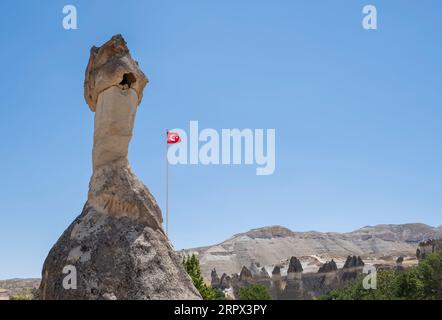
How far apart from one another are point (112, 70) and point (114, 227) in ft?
12.9

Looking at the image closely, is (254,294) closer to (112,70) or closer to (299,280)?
(299,280)

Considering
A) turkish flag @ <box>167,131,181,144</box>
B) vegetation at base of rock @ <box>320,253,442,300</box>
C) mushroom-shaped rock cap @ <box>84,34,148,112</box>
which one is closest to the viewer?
mushroom-shaped rock cap @ <box>84,34,148,112</box>

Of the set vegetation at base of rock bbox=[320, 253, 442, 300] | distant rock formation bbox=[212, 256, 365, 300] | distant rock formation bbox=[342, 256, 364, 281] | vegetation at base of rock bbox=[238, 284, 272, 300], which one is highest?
vegetation at base of rock bbox=[320, 253, 442, 300]

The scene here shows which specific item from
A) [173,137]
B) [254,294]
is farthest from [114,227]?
[254,294]

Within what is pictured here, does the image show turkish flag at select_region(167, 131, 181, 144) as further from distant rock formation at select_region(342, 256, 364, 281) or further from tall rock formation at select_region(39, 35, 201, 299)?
distant rock formation at select_region(342, 256, 364, 281)

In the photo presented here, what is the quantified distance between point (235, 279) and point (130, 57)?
90.4 metres

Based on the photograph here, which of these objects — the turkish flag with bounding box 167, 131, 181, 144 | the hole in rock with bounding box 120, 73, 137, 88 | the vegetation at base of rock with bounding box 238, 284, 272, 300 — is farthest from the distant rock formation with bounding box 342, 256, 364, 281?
the hole in rock with bounding box 120, 73, 137, 88

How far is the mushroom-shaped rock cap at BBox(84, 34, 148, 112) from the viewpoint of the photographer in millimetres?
12897

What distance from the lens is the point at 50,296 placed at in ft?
35.7

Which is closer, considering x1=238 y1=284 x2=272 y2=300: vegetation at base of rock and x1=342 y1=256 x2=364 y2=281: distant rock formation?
x1=238 y1=284 x2=272 y2=300: vegetation at base of rock

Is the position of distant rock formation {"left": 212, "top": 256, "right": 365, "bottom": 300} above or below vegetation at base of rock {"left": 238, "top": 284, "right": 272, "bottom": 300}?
below

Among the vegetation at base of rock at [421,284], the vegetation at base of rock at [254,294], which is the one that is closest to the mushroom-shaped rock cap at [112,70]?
the vegetation at base of rock at [421,284]

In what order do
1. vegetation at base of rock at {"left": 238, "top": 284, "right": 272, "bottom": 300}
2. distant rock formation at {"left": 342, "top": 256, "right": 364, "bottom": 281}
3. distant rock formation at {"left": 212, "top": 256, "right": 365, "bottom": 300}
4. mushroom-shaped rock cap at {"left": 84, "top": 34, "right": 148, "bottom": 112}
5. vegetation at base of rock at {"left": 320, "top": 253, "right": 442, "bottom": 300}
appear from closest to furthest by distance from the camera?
mushroom-shaped rock cap at {"left": 84, "top": 34, "right": 148, "bottom": 112} → vegetation at base of rock at {"left": 320, "top": 253, "right": 442, "bottom": 300} → vegetation at base of rock at {"left": 238, "top": 284, "right": 272, "bottom": 300} → distant rock formation at {"left": 342, "top": 256, "right": 364, "bottom": 281} → distant rock formation at {"left": 212, "top": 256, "right": 365, "bottom": 300}

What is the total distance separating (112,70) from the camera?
507 inches
